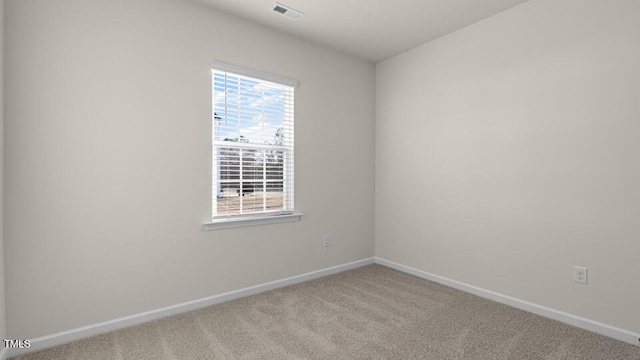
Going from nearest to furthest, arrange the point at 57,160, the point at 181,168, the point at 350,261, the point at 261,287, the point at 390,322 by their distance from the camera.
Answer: the point at 57,160 < the point at 390,322 < the point at 181,168 < the point at 261,287 < the point at 350,261

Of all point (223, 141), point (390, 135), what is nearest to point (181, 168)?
point (223, 141)

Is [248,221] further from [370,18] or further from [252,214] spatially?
[370,18]

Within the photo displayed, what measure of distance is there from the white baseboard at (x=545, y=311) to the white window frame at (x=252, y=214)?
1.67m

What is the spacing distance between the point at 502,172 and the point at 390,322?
5.51 ft

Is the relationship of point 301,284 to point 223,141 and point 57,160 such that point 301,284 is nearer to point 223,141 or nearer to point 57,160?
point 223,141

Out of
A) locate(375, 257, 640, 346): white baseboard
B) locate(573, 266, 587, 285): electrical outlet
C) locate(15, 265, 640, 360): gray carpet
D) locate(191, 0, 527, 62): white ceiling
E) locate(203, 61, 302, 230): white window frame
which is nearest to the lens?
locate(15, 265, 640, 360): gray carpet

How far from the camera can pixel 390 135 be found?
3951 millimetres

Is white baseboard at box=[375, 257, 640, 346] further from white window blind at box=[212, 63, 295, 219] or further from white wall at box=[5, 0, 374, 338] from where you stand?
white window blind at box=[212, 63, 295, 219]

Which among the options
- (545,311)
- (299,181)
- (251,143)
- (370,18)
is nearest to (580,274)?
(545,311)

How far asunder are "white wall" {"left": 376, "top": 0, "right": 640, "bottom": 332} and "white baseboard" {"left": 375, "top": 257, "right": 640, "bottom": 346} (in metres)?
0.04

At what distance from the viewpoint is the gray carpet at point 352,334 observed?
2066mm

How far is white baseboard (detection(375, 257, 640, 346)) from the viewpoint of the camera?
2.24m

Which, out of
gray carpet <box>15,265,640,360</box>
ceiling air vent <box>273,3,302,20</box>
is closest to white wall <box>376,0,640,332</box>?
gray carpet <box>15,265,640,360</box>

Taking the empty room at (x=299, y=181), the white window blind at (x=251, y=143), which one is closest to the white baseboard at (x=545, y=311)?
the empty room at (x=299, y=181)
